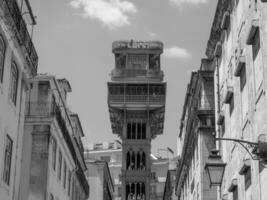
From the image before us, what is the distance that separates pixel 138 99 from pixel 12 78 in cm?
12408

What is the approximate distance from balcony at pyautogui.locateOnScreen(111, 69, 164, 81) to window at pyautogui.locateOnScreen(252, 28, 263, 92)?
135 metres

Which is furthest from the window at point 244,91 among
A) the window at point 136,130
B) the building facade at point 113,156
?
the building facade at point 113,156

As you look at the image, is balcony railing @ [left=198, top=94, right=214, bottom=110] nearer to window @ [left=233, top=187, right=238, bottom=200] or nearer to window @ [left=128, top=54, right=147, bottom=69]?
window @ [left=233, top=187, right=238, bottom=200]

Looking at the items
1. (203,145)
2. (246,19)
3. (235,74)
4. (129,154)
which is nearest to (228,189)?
(235,74)

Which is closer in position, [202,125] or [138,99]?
[202,125]

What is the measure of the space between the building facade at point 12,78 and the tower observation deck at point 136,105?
11101 centimetres

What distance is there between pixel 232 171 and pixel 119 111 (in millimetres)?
124890

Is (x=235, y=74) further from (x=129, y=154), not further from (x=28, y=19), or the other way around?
(x=129, y=154)

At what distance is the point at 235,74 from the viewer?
26656 millimetres

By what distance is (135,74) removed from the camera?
521ft

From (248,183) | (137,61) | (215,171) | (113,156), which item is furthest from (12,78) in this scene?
(113,156)

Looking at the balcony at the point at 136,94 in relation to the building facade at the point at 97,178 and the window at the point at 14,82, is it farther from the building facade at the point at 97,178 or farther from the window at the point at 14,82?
the window at the point at 14,82

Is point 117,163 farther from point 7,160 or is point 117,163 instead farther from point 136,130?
point 7,160

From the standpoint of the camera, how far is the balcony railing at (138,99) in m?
152
